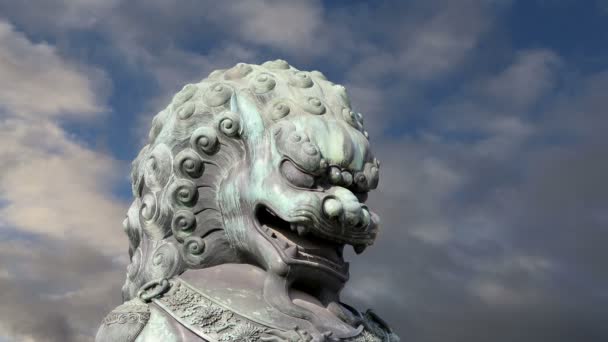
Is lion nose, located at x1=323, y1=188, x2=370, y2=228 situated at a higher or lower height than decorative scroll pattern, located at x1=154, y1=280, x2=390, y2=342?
higher

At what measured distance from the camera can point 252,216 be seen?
638 centimetres

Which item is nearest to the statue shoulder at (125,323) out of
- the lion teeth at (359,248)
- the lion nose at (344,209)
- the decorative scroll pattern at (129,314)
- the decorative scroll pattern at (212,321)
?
the decorative scroll pattern at (129,314)

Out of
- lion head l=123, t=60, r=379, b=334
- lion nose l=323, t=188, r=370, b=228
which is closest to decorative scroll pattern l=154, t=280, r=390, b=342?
lion head l=123, t=60, r=379, b=334

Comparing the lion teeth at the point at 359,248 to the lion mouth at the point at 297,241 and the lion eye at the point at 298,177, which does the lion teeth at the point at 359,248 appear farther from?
the lion eye at the point at 298,177

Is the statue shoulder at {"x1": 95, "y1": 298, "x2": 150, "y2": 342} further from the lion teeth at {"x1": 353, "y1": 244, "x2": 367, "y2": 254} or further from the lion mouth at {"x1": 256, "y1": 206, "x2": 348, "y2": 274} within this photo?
the lion teeth at {"x1": 353, "y1": 244, "x2": 367, "y2": 254}

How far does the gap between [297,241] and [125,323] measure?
1401mm

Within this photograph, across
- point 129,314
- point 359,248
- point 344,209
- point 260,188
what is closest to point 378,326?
point 359,248

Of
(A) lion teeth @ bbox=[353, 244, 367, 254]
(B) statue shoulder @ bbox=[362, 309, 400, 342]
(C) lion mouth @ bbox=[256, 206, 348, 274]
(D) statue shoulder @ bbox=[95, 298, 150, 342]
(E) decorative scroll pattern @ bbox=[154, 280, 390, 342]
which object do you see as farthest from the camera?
(B) statue shoulder @ bbox=[362, 309, 400, 342]

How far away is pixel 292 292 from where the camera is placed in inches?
250

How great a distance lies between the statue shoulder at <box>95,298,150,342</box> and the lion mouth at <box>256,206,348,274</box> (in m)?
1.08

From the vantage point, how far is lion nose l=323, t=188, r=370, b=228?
6152 millimetres

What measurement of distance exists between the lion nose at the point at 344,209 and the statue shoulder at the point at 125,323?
5.06 feet

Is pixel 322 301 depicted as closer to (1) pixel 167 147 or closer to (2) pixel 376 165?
(2) pixel 376 165

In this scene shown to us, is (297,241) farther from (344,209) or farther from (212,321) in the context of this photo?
(212,321)
